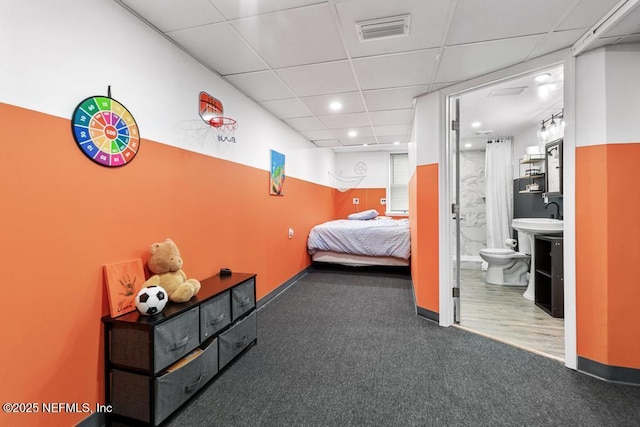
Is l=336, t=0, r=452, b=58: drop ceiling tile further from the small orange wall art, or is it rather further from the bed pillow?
the bed pillow

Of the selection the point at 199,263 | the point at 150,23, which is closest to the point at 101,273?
the point at 199,263

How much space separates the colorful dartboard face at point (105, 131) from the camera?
1.37 metres

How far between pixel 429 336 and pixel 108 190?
8.72ft

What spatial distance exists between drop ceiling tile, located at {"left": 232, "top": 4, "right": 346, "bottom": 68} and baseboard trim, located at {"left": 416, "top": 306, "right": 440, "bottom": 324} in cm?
251

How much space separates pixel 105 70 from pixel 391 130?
12.2 ft

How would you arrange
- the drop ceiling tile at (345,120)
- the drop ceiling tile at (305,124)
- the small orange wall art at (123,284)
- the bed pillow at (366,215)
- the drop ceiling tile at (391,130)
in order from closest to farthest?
the small orange wall art at (123,284) → the drop ceiling tile at (345,120) → the drop ceiling tile at (305,124) → the drop ceiling tile at (391,130) → the bed pillow at (366,215)

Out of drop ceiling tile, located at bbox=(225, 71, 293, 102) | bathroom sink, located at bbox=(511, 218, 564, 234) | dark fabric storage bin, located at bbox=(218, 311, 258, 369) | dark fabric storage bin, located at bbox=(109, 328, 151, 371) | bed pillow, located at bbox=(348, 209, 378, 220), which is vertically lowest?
dark fabric storage bin, located at bbox=(218, 311, 258, 369)

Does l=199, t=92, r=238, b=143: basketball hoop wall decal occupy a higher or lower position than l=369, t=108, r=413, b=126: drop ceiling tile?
lower

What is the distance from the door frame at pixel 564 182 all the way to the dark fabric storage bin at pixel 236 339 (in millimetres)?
1806

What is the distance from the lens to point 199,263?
7.16 ft

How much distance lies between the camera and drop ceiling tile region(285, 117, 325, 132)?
3707 mm

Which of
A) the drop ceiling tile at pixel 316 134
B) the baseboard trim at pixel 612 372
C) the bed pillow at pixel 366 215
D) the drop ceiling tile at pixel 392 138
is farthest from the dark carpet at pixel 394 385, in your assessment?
the bed pillow at pixel 366 215

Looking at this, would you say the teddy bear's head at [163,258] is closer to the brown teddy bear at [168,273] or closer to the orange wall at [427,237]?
the brown teddy bear at [168,273]

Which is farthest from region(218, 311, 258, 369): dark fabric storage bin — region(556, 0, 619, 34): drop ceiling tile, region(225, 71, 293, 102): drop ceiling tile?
region(556, 0, 619, 34): drop ceiling tile
